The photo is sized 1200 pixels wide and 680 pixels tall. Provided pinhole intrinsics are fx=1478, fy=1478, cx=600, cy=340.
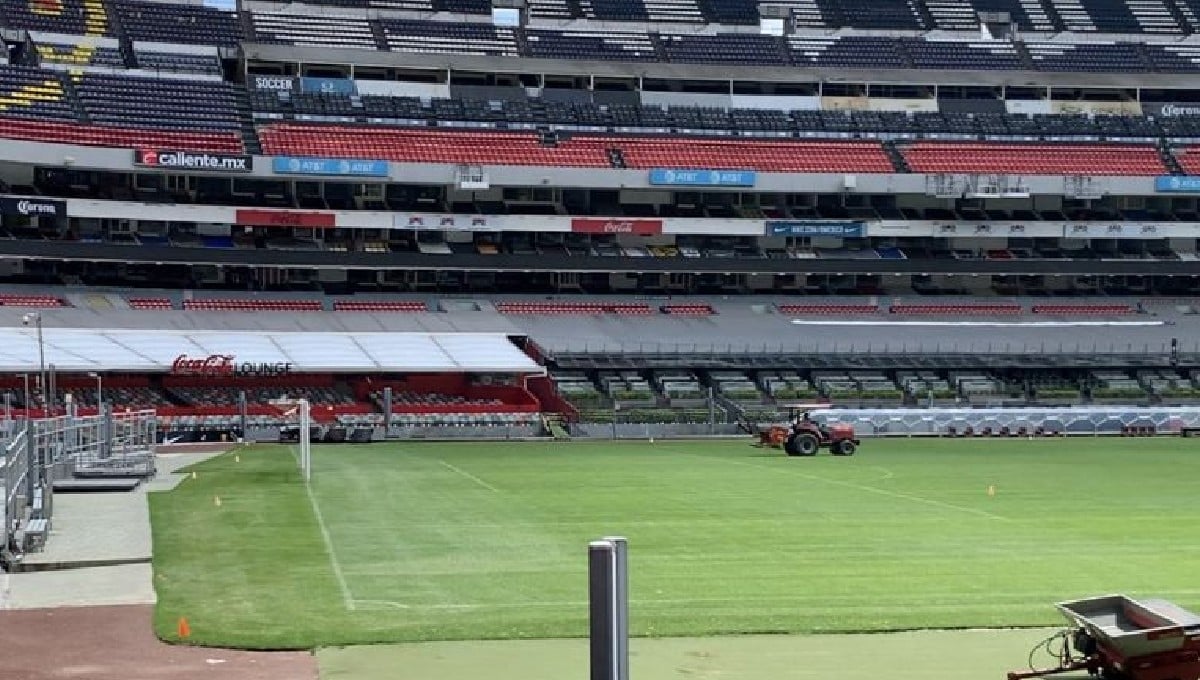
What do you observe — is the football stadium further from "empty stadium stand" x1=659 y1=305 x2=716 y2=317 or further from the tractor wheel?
"empty stadium stand" x1=659 y1=305 x2=716 y2=317

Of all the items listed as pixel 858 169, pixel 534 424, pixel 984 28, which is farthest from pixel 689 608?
pixel 984 28

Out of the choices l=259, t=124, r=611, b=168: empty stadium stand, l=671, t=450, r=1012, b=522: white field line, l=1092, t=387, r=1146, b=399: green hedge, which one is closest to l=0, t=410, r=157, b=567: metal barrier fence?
l=671, t=450, r=1012, b=522: white field line

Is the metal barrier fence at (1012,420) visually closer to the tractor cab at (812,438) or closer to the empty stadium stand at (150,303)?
the tractor cab at (812,438)

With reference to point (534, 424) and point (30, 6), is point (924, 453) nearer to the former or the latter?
point (534, 424)

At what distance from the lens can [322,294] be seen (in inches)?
3191

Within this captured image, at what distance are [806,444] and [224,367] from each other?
29992mm

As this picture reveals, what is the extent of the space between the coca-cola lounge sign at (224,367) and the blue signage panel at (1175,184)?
53923mm

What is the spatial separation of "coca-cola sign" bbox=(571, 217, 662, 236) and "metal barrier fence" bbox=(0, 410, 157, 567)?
3970cm

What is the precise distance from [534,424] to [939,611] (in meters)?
49.4

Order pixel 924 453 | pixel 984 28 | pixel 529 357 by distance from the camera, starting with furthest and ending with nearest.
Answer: pixel 984 28, pixel 529 357, pixel 924 453

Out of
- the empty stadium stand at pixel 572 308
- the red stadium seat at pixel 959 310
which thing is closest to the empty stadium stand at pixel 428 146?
the empty stadium stand at pixel 572 308

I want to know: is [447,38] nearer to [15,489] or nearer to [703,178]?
[703,178]

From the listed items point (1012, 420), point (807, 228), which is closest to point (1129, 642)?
point (1012, 420)

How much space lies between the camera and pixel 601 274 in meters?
86.9
